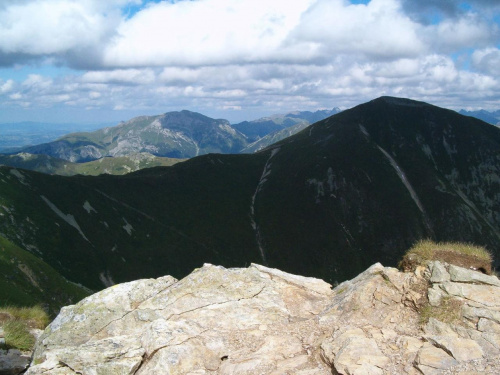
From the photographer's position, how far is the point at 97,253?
10588 cm

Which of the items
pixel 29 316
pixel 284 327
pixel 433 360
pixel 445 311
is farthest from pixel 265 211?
pixel 433 360

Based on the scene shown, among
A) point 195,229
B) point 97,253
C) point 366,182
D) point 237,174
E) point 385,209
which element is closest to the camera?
point 97,253

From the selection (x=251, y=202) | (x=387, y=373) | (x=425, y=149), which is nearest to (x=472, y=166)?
(x=425, y=149)

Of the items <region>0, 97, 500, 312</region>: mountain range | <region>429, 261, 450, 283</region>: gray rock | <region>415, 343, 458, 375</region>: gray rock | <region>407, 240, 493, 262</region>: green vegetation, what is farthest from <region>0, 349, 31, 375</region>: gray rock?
<region>0, 97, 500, 312</region>: mountain range

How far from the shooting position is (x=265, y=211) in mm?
159500

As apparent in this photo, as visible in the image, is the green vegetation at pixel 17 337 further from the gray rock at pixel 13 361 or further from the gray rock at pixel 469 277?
the gray rock at pixel 469 277

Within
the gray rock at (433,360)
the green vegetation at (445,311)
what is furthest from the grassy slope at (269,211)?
the gray rock at (433,360)

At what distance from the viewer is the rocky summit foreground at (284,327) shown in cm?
1188

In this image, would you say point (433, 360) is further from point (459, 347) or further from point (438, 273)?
point (438, 273)

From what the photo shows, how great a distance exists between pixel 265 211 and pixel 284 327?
145 m

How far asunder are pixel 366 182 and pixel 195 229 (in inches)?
3670

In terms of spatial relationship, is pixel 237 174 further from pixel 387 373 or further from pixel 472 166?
pixel 387 373

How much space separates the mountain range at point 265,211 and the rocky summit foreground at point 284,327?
3462 inches

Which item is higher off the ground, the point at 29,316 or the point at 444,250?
the point at 444,250
